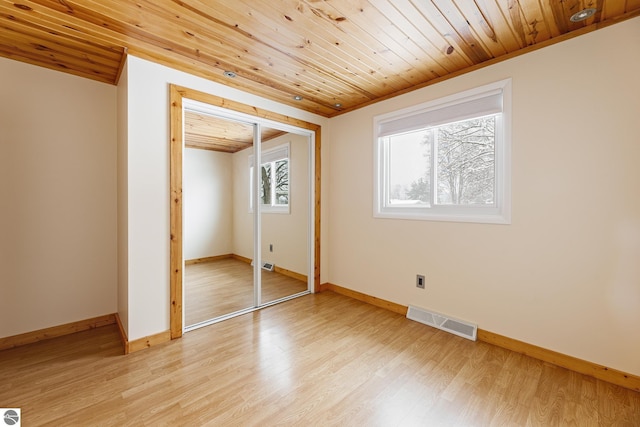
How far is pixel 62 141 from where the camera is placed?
2576 mm

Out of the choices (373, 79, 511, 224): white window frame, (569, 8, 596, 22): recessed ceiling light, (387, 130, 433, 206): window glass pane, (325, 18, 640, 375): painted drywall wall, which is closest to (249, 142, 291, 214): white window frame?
(373, 79, 511, 224): white window frame

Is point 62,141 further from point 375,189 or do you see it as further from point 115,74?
point 375,189

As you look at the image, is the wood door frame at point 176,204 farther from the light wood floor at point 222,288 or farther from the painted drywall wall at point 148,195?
the light wood floor at point 222,288

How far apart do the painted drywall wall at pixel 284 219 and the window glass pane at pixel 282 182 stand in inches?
2.9

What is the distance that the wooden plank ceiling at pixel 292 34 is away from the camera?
1731mm

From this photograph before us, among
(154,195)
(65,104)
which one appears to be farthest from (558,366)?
(65,104)

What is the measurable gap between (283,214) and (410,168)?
5.37 ft

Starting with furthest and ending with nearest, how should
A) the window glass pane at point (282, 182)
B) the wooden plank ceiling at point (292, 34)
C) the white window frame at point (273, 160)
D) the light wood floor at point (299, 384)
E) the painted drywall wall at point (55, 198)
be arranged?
the window glass pane at point (282, 182), the white window frame at point (273, 160), the painted drywall wall at point (55, 198), the wooden plank ceiling at point (292, 34), the light wood floor at point (299, 384)

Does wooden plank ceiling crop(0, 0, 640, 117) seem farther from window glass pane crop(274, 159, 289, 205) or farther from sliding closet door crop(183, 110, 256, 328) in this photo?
window glass pane crop(274, 159, 289, 205)

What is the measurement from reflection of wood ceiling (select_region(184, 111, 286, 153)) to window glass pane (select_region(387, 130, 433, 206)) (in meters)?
1.47

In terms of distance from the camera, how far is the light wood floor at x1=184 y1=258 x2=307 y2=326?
2.87 meters

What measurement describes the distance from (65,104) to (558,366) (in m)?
4.81

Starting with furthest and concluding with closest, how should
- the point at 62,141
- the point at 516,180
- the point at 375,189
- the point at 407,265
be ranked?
the point at 375,189
the point at 407,265
the point at 62,141
the point at 516,180

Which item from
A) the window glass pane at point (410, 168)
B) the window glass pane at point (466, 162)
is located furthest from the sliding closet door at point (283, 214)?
the window glass pane at point (466, 162)
